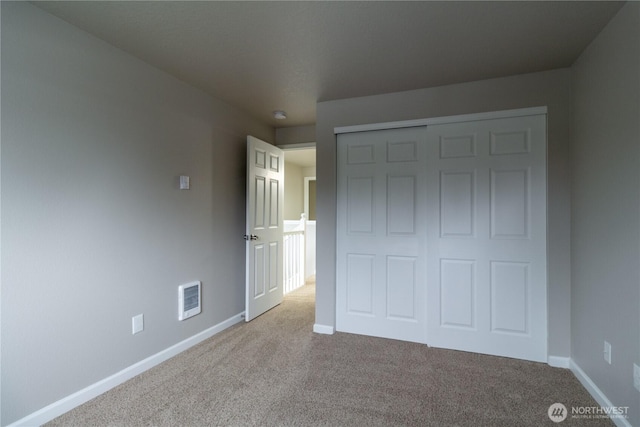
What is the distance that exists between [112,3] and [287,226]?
15.5 ft

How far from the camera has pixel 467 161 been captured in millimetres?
2672

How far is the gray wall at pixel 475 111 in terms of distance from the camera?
2.40 m

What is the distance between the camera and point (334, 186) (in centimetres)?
310

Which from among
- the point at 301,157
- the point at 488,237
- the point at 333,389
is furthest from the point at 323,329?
the point at 301,157

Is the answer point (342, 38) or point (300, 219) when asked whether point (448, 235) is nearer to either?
point (342, 38)

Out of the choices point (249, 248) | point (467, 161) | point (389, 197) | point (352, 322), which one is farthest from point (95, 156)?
point (467, 161)

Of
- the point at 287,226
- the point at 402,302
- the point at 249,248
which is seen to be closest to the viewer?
the point at 402,302

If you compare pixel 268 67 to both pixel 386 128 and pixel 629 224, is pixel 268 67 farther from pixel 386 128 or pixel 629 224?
pixel 629 224

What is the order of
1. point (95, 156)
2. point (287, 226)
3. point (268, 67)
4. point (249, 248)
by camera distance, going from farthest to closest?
point (287, 226), point (249, 248), point (268, 67), point (95, 156)

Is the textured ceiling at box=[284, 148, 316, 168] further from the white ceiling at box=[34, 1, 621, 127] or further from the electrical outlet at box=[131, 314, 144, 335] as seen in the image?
the electrical outlet at box=[131, 314, 144, 335]

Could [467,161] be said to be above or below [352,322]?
above

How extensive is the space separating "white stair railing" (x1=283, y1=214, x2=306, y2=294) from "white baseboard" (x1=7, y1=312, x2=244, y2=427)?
1.88m

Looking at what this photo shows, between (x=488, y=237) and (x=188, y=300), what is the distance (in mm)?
2631

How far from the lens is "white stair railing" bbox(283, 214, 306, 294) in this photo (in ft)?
15.8
